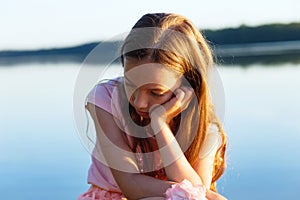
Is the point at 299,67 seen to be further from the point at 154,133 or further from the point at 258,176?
the point at 154,133

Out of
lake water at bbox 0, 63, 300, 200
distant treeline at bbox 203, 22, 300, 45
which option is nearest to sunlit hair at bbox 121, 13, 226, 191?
lake water at bbox 0, 63, 300, 200

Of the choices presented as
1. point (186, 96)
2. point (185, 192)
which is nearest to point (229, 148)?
point (186, 96)

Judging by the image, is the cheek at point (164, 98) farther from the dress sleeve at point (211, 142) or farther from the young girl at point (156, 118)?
the dress sleeve at point (211, 142)

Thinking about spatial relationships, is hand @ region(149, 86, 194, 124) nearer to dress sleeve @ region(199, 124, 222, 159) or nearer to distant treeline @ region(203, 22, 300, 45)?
dress sleeve @ region(199, 124, 222, 159)

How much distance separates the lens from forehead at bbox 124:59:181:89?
1.67m

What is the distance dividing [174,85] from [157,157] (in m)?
0.20

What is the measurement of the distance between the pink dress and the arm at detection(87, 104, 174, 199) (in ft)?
0.06

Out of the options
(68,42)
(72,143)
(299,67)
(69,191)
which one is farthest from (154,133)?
(68,42)

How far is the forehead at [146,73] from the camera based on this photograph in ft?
5.46

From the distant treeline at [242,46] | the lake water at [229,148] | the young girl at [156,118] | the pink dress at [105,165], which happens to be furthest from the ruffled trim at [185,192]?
the distant treeline at [242,46]

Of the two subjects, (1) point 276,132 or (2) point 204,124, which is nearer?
(2) point 204,124

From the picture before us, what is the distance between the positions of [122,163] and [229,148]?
1708mm

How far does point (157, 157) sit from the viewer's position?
1.81m

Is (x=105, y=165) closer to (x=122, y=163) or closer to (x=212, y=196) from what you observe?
(x=122, y=163)
